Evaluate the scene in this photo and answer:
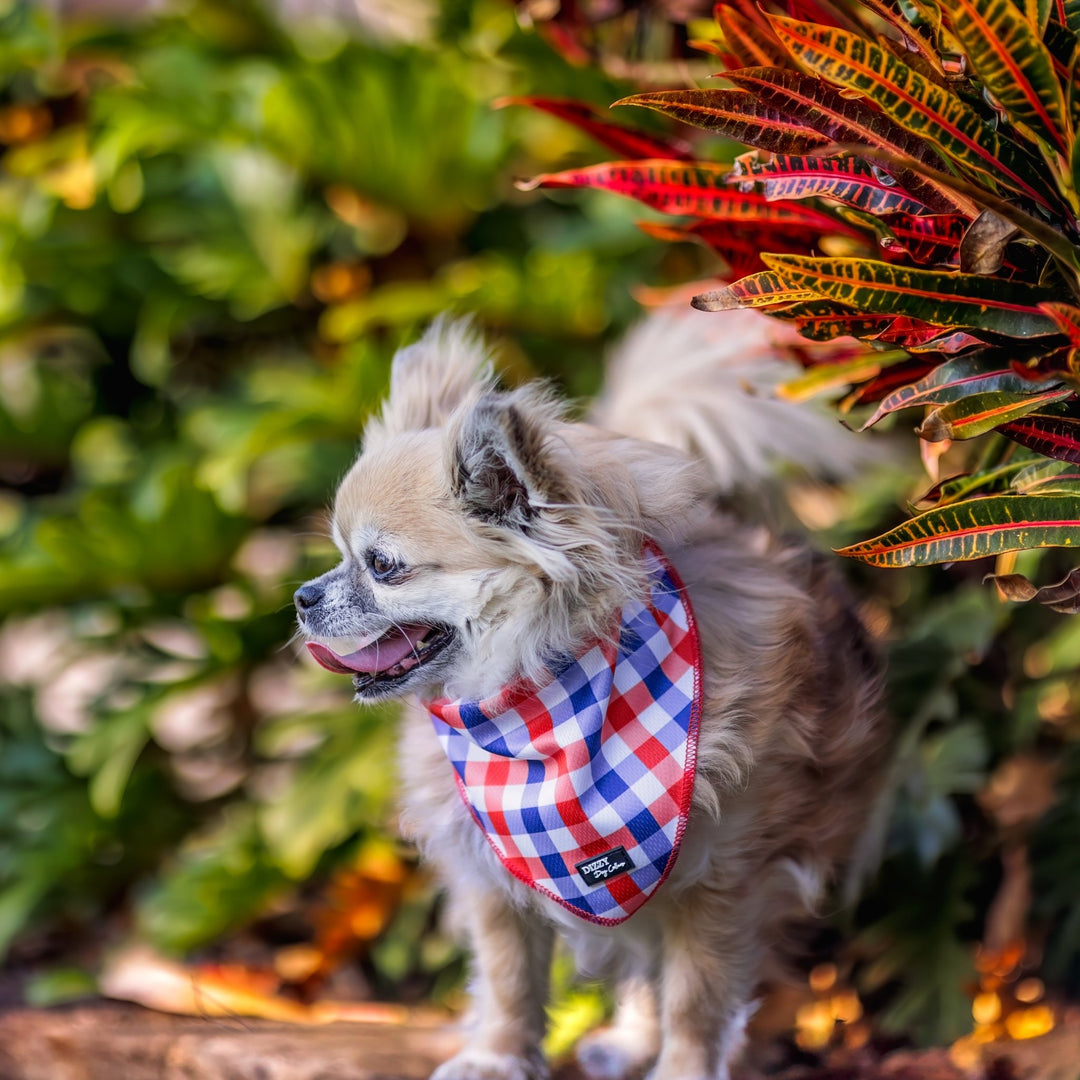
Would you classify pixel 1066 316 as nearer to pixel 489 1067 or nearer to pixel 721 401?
pixel 721 401

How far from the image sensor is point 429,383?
4.23 feet

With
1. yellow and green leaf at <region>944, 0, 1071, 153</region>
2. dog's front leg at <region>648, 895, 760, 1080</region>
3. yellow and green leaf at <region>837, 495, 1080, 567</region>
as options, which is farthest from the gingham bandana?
yellow and green leaf at <region>944, 0, 1071, 153</region>

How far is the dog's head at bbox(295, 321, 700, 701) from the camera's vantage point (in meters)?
1.07

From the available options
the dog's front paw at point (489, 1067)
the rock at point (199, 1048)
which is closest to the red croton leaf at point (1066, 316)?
the dog's front paw at point (489, 1067)

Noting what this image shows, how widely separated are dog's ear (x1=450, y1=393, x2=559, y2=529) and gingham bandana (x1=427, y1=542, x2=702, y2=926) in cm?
17

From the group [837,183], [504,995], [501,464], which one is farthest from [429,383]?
[504,995]

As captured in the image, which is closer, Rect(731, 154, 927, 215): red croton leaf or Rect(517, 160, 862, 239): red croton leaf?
Rect(731, 154, 927, 215): red croton leaf

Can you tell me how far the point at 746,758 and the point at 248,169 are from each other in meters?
1.96

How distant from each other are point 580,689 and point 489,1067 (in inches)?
21.0

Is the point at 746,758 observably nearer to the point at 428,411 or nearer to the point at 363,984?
the point at 428,411

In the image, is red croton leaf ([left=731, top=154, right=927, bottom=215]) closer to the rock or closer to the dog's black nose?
the dog's black nose

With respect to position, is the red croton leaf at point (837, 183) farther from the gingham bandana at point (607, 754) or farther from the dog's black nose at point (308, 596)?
the dog's black nose at point (308, 596)

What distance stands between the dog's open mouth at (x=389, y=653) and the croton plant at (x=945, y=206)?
447 mm

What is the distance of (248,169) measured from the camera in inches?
98.7
